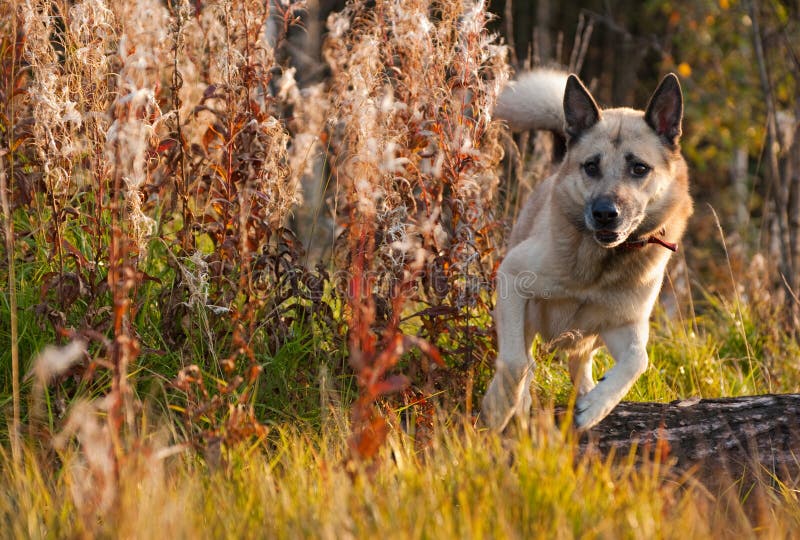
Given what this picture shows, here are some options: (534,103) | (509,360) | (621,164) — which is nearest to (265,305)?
(509,360)

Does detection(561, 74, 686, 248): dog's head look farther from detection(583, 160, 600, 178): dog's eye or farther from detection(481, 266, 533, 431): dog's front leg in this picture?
detection(481, 266, 533, 431): dog's front leg

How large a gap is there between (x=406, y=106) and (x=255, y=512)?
194cm

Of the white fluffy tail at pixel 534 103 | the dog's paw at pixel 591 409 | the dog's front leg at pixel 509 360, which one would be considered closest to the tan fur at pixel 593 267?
the dog's front leg at pixel 509 360

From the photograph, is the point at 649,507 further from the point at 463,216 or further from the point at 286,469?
the point at 463,216

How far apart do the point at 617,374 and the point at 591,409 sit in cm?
22

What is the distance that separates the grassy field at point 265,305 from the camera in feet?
8.29

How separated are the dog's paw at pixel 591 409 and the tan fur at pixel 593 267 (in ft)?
0.54

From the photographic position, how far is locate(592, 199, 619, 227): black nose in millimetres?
3648

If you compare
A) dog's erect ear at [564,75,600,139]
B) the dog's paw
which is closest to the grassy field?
the dog's paw

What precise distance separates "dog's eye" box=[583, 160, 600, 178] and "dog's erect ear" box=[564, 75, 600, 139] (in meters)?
0.24

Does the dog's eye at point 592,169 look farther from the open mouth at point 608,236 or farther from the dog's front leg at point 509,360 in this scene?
the dog's front leg at point 509,360

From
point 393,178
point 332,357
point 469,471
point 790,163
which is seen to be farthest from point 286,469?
point 790,163

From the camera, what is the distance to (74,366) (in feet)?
11.0

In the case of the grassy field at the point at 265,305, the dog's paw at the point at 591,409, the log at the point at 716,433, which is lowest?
the log at the point at 716,433
